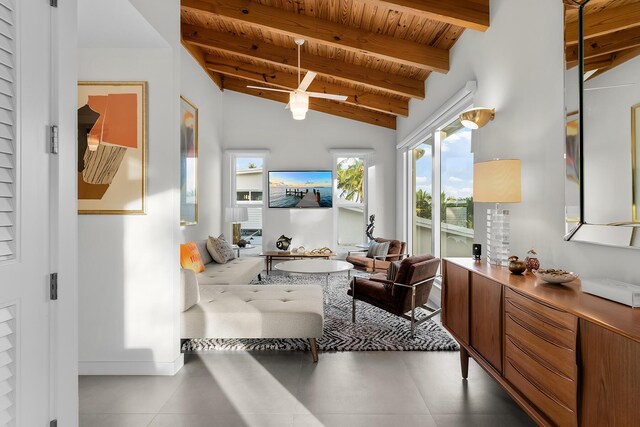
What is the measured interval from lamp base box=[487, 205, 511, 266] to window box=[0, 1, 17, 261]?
2626 mm

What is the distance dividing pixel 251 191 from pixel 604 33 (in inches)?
251

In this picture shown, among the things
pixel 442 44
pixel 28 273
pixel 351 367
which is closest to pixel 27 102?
pixel 28 273

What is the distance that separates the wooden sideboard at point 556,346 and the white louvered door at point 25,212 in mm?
1977

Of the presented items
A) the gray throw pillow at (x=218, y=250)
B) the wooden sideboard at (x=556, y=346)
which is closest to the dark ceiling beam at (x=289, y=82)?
the gray throw pillow at (x=218, y=250)

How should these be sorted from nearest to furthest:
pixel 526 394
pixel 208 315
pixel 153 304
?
pixel 526 394 → pixel 153 304 → pixel 208 315

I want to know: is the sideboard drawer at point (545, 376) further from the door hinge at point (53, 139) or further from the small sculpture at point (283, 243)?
the small sculpture at point (283, 243)

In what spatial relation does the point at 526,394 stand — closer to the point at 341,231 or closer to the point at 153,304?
the point at 153,304

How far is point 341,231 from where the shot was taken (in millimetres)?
7645

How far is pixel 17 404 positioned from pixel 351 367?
2155mm

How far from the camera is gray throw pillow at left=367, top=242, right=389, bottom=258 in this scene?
614cm

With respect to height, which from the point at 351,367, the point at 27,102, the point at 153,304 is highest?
the point at 27,102

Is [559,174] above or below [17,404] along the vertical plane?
above

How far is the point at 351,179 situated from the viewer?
758 cm

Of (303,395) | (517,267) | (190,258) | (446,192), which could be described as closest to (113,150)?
(190,258)
